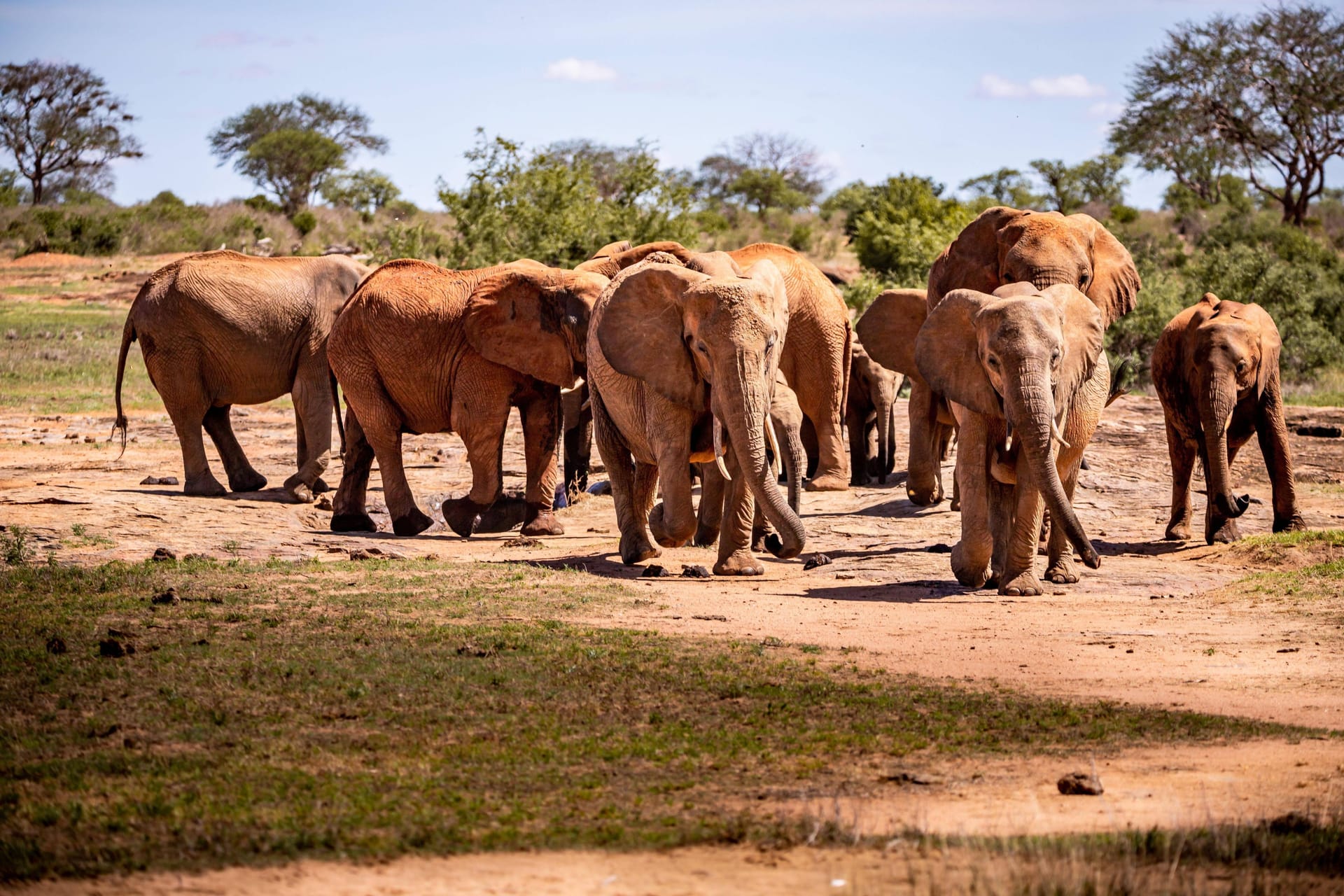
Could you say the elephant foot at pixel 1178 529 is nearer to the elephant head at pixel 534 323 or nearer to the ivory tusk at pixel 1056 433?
the ivory tusk at pixel 1056 433

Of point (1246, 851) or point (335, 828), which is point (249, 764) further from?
point (1246, 851)

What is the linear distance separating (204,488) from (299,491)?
92 cm

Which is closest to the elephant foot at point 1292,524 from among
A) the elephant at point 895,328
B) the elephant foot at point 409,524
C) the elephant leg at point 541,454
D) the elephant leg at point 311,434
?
the elephant at point 895,328

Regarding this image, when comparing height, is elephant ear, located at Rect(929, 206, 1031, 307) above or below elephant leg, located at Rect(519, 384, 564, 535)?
above

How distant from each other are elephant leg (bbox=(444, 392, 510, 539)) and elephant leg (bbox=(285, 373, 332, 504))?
234cm

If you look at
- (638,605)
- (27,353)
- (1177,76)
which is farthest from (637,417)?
(1177,76)

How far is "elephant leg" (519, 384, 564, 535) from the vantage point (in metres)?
13.9

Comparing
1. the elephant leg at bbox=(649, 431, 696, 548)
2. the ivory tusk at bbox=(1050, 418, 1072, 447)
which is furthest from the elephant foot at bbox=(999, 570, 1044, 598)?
the elephant leg at bbox=(649, 431, 696, 548)

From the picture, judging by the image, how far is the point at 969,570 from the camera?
1100cm

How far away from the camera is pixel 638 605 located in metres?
9.99

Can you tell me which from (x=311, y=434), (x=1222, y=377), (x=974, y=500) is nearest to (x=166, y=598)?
(x=974, y=500)

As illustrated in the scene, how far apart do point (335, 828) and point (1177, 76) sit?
184 ft

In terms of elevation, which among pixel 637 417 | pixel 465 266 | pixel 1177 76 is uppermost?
pixel 1177 76

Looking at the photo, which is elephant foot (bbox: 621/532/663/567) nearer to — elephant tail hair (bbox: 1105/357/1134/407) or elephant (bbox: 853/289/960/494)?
elephant (bbox: 853/289/960/494)
